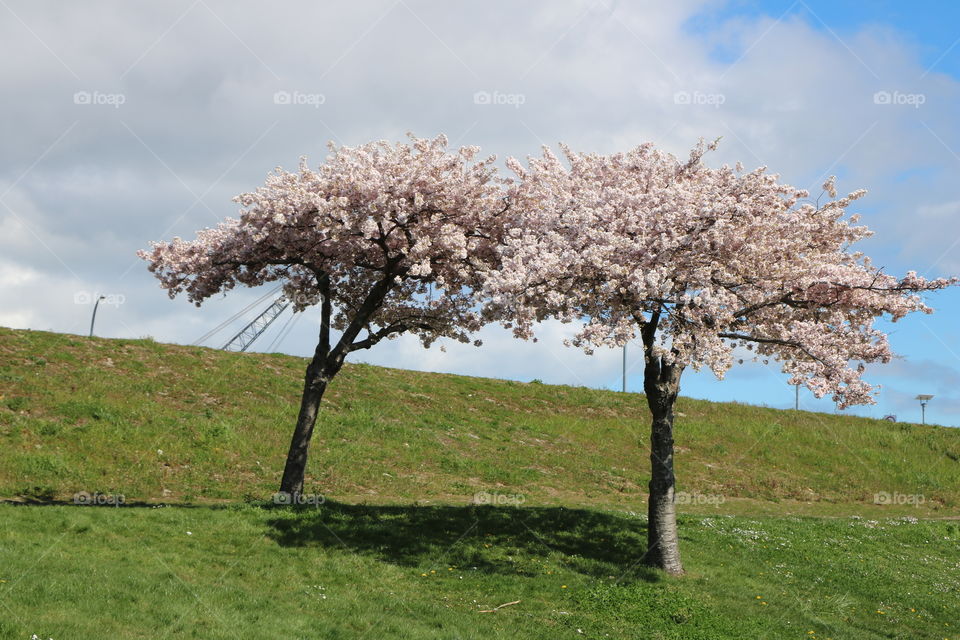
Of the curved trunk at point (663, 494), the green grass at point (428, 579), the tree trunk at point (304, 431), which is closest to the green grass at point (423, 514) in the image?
the green grass at point (428, 579)

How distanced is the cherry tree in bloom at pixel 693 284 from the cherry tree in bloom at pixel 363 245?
320 cm

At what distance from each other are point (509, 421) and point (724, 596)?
91.0 feet

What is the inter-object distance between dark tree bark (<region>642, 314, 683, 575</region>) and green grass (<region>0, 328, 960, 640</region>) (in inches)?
34.0

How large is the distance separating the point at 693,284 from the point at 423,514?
12409mm

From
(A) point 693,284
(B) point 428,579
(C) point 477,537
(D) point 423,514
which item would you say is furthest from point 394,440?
(A) point 693,284

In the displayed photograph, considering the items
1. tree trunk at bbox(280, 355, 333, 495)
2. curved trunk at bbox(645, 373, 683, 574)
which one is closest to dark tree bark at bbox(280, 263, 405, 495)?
tree trunk at bbox(280, 355, 333, 495)

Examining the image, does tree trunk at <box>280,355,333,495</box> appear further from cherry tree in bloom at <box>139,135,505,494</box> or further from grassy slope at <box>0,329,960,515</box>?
grassy slope at <box>0,329,960,515</box>

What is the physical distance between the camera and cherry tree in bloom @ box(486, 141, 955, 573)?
71.6 feet

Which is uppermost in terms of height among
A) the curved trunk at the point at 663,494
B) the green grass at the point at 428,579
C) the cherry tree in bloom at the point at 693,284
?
the cherry tree in bloom at the point at 693,284

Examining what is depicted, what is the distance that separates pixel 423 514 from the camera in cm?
Answer: 2717

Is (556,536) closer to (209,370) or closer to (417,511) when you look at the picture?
(417,511)

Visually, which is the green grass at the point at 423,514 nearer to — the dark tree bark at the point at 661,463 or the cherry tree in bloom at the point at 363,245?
the dark tree bark at the point at 661,463

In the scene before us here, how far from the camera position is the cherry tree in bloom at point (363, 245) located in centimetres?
2675

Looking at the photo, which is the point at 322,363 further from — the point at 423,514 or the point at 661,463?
the point at 661,463
